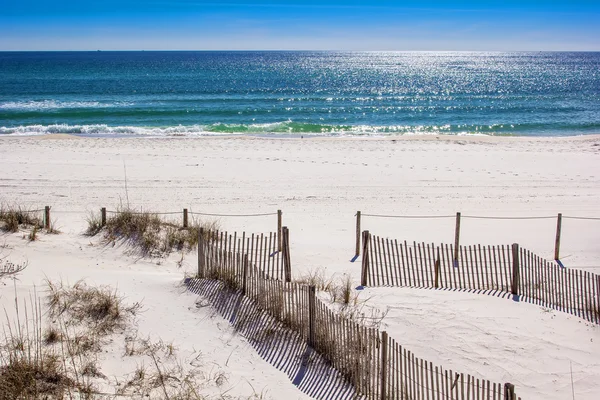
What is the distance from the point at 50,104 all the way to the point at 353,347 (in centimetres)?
4754

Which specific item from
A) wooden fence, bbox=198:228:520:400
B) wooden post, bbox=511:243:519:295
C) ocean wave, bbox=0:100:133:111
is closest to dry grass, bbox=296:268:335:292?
wooden fence, bbox=198:228:520:400

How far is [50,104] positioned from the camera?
4828cm

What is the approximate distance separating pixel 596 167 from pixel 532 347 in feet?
58.4

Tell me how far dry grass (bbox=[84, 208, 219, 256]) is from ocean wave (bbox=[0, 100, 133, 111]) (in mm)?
37367

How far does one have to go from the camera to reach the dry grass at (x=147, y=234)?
1159 centimetres

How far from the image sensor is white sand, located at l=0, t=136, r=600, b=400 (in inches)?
320

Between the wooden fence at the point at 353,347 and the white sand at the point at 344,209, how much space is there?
682 millimetres

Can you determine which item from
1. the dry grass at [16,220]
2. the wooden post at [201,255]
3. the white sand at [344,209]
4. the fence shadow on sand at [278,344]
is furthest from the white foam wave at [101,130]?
the fence shadow on sand at [278,344]

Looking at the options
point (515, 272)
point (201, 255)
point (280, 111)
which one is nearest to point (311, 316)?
point (201, 255)

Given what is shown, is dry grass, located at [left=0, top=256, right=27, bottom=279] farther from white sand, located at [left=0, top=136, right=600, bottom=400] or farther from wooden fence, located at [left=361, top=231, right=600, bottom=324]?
wooden fence, located at [left=361, top=231, right=600, bottom=324]

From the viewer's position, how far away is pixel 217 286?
31.3 feet

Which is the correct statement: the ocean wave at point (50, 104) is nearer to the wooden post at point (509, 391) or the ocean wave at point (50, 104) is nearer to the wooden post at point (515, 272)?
the wooden post at point (515, 272)

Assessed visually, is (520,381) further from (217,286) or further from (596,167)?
(596,167)

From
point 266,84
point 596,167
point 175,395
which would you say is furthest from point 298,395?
point 266,84
